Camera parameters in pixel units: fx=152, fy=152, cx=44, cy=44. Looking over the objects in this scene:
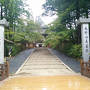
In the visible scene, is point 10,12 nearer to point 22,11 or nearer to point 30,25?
point 22,11

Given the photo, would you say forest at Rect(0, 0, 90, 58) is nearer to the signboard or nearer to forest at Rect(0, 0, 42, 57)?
forest at Rect(0, 0, 42, 57)

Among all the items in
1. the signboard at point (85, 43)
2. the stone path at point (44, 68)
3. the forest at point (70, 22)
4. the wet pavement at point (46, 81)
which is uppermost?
the forest at point (70, 22)

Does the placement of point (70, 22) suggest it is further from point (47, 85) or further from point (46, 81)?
point (47, 85)

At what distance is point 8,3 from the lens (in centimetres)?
1862

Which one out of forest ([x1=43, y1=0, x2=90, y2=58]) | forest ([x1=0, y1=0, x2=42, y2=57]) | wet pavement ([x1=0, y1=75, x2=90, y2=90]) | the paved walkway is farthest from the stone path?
forest ([x1=0, y1=0, x2=42, y2=57])

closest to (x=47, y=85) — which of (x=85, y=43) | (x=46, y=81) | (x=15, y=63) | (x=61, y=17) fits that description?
(x=46, y=81)

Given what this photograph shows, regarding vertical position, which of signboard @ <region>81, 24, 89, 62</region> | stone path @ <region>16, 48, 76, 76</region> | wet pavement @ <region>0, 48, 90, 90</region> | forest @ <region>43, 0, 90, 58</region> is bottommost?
stone path @ <region>16, 48, 76, 76</region>

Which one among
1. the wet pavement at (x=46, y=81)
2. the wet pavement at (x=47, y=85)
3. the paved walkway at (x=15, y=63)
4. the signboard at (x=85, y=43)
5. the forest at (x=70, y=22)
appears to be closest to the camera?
the wet pavement at (x=47, y=85)

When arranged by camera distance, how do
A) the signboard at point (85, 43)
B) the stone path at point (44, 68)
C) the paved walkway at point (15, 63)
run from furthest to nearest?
the paved walkway at point (15, 63) < the stone path at point (44, 68) < the signboard at point (85, 43)

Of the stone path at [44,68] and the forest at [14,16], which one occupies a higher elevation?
the forest at [14,16]

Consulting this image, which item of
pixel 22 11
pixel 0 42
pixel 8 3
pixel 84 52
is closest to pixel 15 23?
pixel 22 11

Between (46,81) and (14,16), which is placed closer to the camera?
(46,81)

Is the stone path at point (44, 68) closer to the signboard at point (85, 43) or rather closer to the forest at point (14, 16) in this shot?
the signboard at point (85, 43)

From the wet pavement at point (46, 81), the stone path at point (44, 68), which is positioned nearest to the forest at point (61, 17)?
the stone path at point (44, 68)
